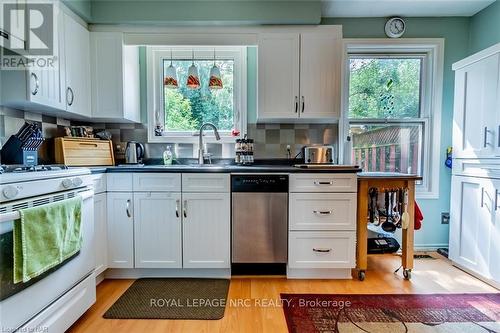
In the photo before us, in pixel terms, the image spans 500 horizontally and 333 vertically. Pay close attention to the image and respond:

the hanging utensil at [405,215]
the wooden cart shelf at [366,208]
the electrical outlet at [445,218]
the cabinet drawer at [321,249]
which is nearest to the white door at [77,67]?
the cabinet drawer at [321,249]

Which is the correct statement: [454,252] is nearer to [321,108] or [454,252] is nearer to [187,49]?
[321,108]

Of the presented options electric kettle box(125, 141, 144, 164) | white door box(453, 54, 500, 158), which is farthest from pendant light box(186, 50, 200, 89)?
white door box(453, 54, 500, 158)

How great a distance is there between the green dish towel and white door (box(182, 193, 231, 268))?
30.8 inches

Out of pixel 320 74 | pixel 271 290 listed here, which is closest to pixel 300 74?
pixel 320 74

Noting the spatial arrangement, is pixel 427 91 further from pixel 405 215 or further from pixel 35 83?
pixel 35 83

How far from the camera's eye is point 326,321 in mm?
1594

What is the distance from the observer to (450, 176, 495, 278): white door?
2.07 meters

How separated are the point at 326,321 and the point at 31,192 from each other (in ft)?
5.68

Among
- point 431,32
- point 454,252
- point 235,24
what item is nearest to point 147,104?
point 235,24

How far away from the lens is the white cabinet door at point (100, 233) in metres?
1.88

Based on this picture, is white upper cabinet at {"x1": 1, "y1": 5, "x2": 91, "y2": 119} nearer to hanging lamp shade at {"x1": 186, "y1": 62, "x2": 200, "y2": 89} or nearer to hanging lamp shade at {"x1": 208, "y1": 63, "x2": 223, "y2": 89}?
hanging lamp shade at {"x1": 186, "y1": 62, "x2": 200, "y2": 89}

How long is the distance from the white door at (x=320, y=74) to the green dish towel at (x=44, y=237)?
75.5 inches

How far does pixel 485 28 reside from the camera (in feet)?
8.36

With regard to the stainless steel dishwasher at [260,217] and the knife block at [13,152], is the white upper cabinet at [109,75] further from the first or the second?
the stainless steel dishwasher at [260,217]
